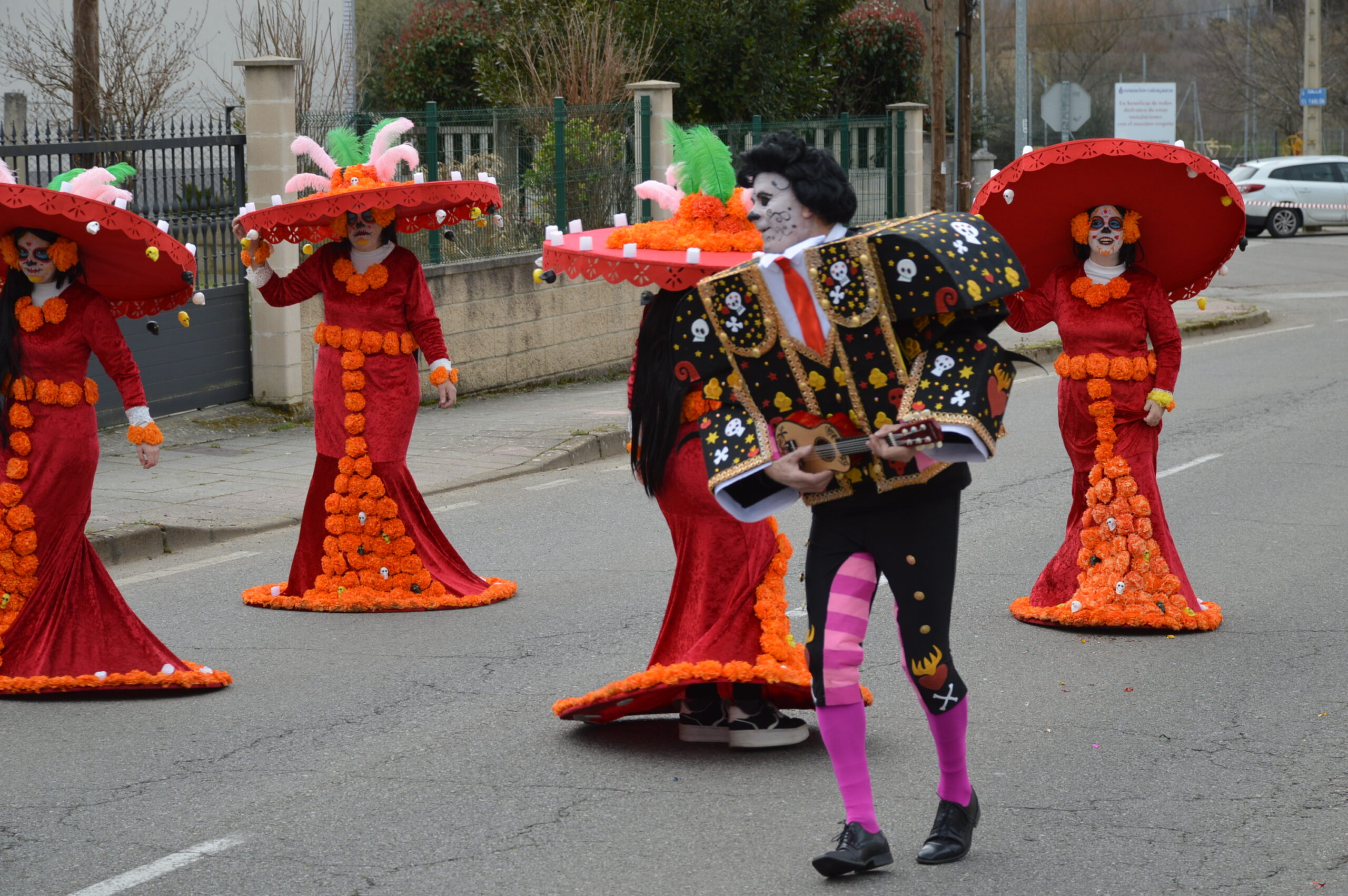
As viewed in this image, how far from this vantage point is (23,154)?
10.9 metres

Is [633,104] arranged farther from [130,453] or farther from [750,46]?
[130,453]

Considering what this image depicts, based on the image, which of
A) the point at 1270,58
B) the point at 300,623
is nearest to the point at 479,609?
the point at 300,623

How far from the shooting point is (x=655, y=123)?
17.3 m

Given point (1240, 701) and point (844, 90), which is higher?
point (844, 90)

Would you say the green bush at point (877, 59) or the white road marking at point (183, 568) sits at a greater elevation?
the green bush at point (877, 59)

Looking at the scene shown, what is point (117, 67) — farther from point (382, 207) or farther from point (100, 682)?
point (100, 682)

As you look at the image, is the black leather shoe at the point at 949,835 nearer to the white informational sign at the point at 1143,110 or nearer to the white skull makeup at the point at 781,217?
the white skull makeup at the point at 781,217

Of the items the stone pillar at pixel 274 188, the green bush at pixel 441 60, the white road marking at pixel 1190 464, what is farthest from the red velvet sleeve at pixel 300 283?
the green bush at pixel 441 60

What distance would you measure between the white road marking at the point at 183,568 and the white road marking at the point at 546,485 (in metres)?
2.40

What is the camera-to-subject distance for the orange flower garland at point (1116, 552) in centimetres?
701

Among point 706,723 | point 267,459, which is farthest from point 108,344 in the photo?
point 267,459

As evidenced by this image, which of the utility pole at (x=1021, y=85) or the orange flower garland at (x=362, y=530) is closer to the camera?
the orange flower garland at (x=362, y=530)

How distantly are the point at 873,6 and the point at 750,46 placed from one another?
10048 mm

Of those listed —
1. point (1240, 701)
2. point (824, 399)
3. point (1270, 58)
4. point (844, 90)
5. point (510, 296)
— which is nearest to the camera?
point (824, 399)
